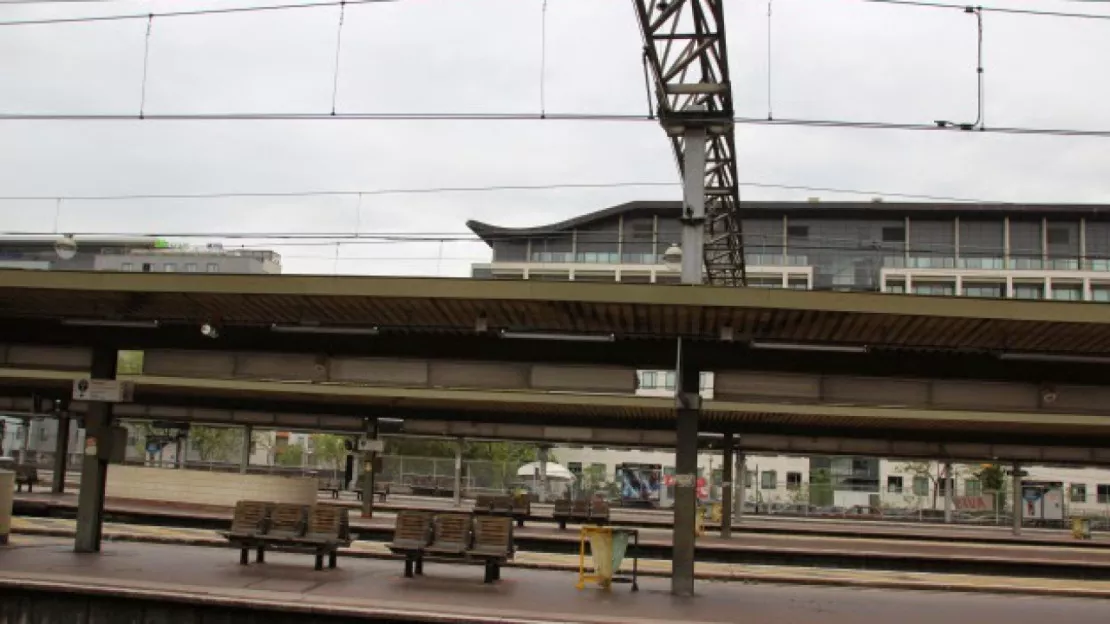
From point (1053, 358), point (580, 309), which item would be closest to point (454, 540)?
point (580, 309)

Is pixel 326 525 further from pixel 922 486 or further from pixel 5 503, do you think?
pixel 922 486

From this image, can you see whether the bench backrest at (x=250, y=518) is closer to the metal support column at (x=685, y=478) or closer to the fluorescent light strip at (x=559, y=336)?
the fluorescent light strip at (x=559, y=336)

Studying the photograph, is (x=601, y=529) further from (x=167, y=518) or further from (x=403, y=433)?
(x=403, y=433)

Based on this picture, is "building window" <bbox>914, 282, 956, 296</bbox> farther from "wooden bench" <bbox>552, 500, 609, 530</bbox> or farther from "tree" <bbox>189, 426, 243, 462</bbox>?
"wooden bench" <bbox>552, 500, 609, 530</bbox>

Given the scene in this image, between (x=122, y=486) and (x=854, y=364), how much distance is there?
843 inches

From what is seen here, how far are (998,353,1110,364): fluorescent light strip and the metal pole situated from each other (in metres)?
9.03

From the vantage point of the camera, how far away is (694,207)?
21.7 metres

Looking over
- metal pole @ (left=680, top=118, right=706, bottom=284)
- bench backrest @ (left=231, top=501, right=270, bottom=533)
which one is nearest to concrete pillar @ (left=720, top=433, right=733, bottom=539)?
metal pole @ (left=680, top=118, right=706, bottom=284)

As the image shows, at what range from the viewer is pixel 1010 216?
234 ft

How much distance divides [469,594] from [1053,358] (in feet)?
24.3

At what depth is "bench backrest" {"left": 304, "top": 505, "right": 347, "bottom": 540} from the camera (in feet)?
45.5

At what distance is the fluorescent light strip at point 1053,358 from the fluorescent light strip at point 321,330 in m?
7.92

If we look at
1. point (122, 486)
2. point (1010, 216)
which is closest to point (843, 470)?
point (1010, 216)

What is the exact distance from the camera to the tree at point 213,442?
214 ft
